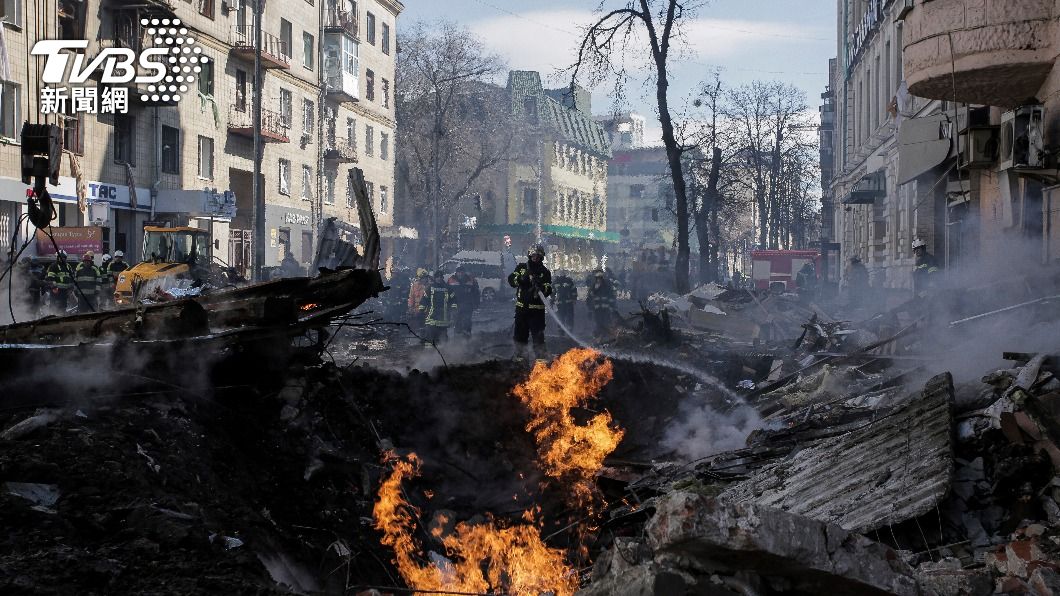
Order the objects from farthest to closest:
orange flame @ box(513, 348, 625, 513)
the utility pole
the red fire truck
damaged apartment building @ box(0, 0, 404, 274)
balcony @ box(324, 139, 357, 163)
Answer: the red fire truck
balcony @ box(324, 139, 357, 163)
the utility pole
damaged apartment building @ box(0, 0, 404, 274)
orange flame @ box(513, 348, 625, 513)

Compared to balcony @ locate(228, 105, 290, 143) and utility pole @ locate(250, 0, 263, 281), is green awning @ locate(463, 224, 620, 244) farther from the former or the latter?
utility pole @ locate(250, 0, 263, 281)

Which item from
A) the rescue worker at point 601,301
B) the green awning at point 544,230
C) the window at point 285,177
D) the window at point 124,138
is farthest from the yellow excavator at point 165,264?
the green awning at point 544,230

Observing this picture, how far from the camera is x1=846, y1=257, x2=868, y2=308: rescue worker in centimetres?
2652

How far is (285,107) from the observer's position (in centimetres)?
4228

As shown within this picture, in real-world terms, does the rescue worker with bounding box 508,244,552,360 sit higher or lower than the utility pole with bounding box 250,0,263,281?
lower

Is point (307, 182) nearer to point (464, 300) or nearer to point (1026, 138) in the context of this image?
point (464, 300)

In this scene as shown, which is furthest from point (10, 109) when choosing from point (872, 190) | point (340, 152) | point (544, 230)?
point (544, 230)

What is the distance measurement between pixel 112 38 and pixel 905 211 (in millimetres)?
26719

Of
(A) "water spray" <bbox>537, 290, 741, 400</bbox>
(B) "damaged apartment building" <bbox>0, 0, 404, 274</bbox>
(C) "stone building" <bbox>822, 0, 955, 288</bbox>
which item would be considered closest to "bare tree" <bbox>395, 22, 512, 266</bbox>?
(B) "damaged apartment building" <bbox>0, 0, 404, 274</bbox>

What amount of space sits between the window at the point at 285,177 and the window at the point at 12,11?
16478 mm

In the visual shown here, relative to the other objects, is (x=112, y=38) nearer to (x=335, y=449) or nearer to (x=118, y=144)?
(x=118, y=144)

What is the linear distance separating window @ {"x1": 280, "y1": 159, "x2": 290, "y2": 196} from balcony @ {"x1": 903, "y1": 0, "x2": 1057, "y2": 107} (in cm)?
3208

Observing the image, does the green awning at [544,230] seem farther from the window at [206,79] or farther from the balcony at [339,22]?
the window at [206,79]

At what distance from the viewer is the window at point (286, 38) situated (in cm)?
4147
